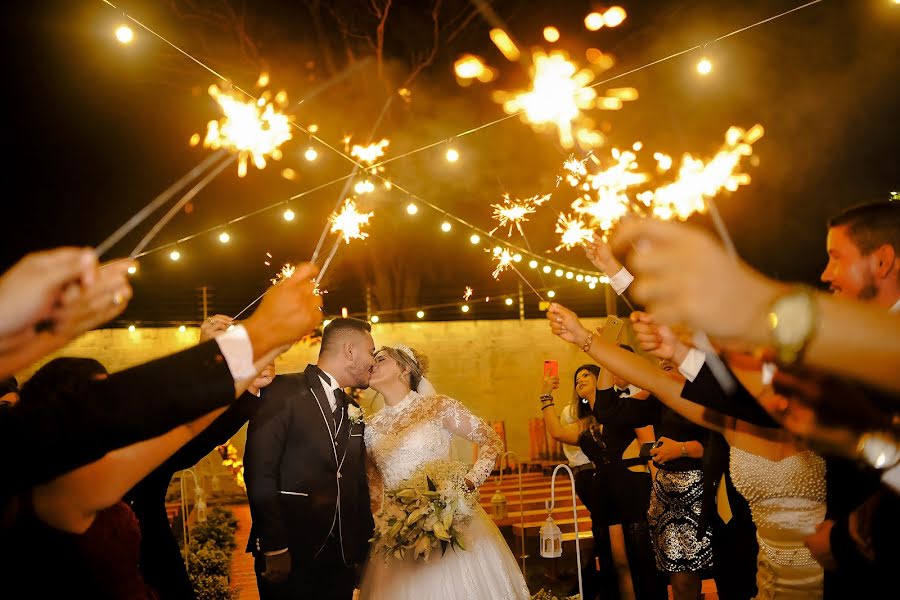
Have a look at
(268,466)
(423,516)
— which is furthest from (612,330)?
(268,466)

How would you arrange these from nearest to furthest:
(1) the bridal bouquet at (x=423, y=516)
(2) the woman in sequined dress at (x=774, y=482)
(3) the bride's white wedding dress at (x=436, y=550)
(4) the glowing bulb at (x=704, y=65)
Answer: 1. (2) the woman in sequined dress at (x=774, y=482)
2. (1) the bridal bouquet at (x=423, y=516)
3. (3) the bride's white wedding dress at (x=436, y=550)
4. (4) the glowing bulb at (x=704, y=65)

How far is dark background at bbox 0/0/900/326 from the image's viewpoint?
6.09 metres

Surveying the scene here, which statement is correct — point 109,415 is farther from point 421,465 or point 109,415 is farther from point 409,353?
point 409,353

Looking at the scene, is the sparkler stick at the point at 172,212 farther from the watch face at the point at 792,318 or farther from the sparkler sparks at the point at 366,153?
the watch face at the point at 792,318

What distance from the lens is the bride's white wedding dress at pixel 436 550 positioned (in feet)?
12.5

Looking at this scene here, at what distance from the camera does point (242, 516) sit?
34.0ft

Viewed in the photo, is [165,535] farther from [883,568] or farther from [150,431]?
[883,568]

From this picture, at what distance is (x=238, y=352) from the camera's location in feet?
5.04

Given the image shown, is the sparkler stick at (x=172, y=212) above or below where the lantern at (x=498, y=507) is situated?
above

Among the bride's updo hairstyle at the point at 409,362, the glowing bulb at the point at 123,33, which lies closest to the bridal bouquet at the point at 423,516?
the bride's updo hairstyle at the point at 409,362

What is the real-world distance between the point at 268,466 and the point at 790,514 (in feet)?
8.76

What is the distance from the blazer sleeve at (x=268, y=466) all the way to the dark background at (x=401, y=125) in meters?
3.18

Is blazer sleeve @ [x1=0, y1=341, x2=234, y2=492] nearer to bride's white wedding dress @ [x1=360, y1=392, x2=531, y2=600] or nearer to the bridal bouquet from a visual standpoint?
the bridal bouquet

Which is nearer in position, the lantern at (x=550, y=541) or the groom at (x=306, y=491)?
the groom at (x=306, y=491)
